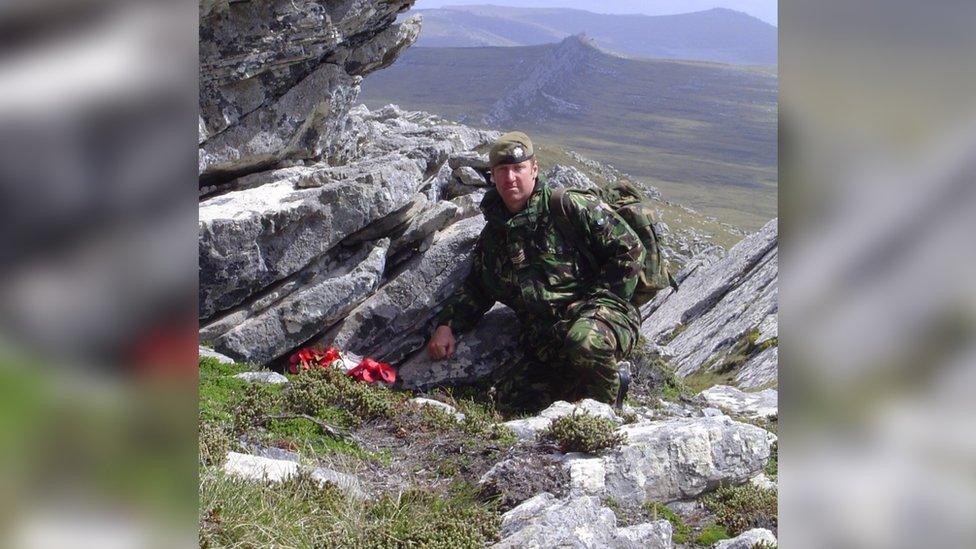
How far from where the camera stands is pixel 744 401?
11.0 metres

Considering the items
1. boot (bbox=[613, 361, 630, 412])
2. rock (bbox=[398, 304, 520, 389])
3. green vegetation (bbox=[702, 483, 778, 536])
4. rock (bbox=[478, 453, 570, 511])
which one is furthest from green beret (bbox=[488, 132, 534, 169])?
green vegetation (bbox=[702, 483, 778, 536])

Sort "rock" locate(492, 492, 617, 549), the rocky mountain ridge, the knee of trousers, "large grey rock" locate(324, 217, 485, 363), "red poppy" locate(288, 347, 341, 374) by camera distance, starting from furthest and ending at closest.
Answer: "large grey rock" locate(324, 217, 485, 363)
"red poppy" locate(288, 347, 341, 374)
the knee of trousers
the rocky mountain ridge
"rock" locate(492, 492, 617, 549)

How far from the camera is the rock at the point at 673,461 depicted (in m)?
6.17

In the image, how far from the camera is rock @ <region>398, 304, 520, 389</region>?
1033 centimetres

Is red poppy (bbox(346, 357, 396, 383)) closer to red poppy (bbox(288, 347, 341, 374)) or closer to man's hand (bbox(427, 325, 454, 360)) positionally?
red poppy (bbox(288, 347, 341, 374))

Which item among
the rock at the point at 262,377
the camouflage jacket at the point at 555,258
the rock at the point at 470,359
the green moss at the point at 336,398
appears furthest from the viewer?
the rock at the point at 470,359

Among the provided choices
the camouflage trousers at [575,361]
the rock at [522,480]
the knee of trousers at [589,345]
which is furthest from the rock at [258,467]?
the camouflage trousers at [575,361]

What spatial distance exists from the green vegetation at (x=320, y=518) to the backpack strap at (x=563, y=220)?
449cm

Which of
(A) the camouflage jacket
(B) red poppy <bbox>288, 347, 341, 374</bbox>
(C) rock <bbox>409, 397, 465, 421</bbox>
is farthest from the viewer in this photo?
(B) red poppy <bbox>288, 347, 341, 374</bbox>

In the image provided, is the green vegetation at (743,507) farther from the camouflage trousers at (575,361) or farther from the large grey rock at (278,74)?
the large grey rock at (278,74)

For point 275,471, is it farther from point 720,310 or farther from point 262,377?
point 720,310

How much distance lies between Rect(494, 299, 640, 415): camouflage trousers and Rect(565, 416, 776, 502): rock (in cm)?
206

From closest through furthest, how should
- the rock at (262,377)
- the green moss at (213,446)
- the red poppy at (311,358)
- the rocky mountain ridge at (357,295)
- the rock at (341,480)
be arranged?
the rock at (341,480), the green moss at (213,446), the rocky mountain ridge at (357,295), the rock at (262,377), the red poppy at (311,358)
